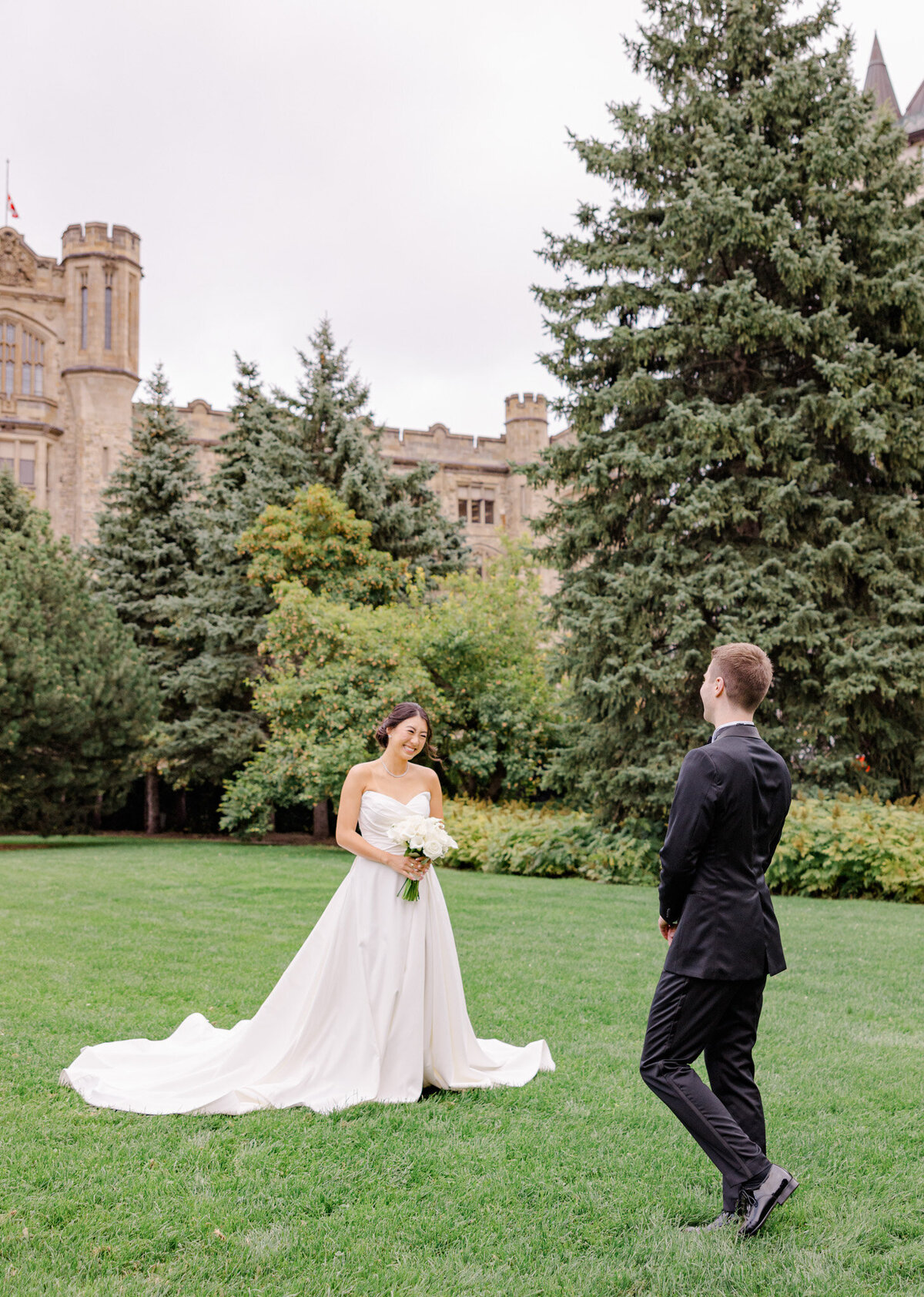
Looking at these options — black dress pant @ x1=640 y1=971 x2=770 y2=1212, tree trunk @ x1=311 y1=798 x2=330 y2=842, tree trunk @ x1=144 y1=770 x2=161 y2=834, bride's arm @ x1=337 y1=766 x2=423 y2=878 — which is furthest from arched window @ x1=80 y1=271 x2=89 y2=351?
black dress pant @ x1=640 y1=971 x2=770 y2=1212

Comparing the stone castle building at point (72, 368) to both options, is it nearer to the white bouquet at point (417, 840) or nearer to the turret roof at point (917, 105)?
the turret roof at point (917, 105)

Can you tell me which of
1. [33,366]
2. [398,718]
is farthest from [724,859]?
[33,366]

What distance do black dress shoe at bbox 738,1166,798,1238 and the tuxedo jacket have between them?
710 millimetres

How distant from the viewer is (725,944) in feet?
11.6

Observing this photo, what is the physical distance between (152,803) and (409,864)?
2486cm

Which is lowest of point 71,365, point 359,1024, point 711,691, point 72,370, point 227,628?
point 359,1024

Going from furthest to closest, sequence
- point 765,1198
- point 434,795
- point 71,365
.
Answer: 1. point 71,365
2. point 434,795
3. point 765,1198

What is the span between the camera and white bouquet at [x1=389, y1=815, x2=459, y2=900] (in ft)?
17.8

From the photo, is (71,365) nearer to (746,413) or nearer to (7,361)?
(7,361)

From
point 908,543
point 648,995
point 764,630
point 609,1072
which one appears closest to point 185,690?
point 764,630

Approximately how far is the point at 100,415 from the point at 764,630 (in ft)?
98.0

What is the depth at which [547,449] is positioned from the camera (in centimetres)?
1691

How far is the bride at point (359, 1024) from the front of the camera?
17.0 feet

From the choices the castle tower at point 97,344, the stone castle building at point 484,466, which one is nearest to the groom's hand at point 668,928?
the castle tower at point 97,344
